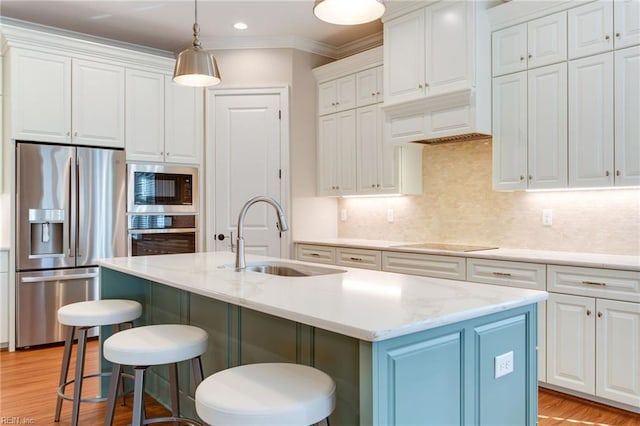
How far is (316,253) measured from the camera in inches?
184

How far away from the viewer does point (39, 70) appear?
161 inches

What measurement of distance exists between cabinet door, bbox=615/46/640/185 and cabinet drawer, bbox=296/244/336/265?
94.0 inches

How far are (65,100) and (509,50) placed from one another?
12.0 ft

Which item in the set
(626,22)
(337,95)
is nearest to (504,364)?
(626,22)

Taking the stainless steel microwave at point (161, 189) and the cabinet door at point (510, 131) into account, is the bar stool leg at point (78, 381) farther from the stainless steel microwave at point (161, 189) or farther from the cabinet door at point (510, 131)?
the cabinet door at point (510, 131)

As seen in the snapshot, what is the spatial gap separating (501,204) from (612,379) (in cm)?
150

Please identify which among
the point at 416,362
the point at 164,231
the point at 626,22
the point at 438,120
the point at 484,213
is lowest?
the point at 416,362

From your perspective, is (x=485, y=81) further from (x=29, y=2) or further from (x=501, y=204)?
(x=29, y=2)

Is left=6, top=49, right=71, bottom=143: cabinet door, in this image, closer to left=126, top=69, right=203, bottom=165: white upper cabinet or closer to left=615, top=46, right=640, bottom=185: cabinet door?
left=126, top=69, right=203, bottom=165: white upper cabinet

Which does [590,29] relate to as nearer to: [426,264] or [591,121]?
[591,121]

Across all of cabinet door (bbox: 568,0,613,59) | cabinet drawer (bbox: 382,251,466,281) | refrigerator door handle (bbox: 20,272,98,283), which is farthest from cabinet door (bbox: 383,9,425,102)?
refrigerator door handle (bbox: 20,272,98,283)

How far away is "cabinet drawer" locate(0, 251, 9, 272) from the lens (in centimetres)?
397

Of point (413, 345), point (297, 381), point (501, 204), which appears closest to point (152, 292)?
point (297, 381)

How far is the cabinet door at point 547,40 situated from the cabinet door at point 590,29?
0.05m
